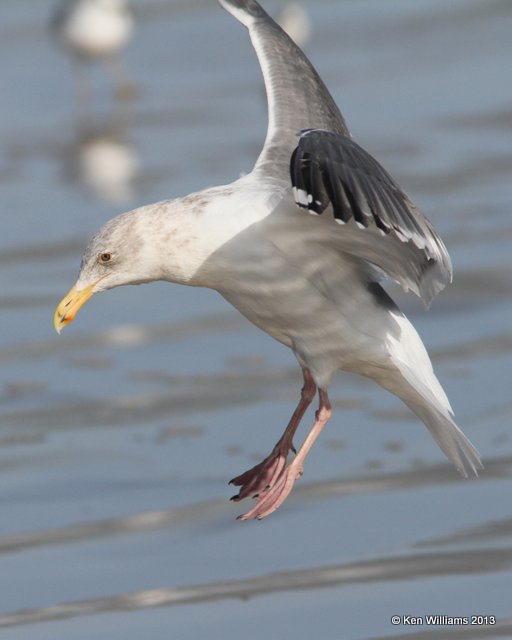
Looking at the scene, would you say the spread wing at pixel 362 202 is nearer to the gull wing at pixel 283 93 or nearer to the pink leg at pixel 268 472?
the gull wing at pixel 283 93

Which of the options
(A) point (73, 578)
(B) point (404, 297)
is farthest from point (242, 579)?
(B) point (404, 297)

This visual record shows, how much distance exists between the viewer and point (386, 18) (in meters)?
22.7

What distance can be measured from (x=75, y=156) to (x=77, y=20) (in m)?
4.07

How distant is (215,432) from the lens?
9.12m

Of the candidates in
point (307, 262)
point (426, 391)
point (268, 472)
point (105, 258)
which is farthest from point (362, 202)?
point (268, 472)

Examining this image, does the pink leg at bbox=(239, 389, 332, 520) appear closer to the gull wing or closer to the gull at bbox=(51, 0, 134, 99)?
the gull wing

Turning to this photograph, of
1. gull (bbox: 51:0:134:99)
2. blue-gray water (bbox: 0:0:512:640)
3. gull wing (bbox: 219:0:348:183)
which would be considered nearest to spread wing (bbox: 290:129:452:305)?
gull wing (bbox: 219:0:348:183)

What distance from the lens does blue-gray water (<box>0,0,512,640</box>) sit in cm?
705

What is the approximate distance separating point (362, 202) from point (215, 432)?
323 cm

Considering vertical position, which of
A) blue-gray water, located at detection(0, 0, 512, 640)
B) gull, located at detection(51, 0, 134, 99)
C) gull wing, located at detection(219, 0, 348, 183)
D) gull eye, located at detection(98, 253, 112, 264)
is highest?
gull wing, located at detection(219, 0, 348, 183)

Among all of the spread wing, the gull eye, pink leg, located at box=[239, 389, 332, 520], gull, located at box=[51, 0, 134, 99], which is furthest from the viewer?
gull, located at box=[51, 0, 134, 99]

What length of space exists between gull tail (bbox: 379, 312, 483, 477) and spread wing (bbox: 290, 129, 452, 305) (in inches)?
19.0

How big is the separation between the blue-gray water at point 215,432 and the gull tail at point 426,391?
0.41 meters

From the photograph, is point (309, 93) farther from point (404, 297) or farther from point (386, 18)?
point (386, 18)
